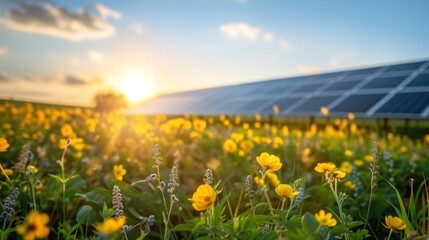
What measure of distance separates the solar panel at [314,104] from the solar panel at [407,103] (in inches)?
67.1

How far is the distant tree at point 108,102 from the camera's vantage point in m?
13.4

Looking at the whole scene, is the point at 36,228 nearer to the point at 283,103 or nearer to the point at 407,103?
the point at 407,103

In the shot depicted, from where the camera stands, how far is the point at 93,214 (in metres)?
2.08

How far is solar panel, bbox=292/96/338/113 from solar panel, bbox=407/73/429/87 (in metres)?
1.98

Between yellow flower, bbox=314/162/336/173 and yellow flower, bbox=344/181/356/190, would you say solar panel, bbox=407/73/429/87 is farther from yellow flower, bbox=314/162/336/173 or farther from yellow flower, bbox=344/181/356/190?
yellow flower, bbox=314/162/336/173

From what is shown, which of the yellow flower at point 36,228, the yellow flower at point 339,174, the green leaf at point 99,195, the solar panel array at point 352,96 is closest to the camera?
the yellow flower at point 36,228

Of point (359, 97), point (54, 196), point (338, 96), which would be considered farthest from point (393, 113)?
point (54, 196)

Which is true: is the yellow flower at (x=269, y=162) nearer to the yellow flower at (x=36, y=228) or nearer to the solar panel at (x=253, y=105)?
the yellow flower at (x=36, y=228)

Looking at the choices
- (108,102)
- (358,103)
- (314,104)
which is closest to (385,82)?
(358,103)

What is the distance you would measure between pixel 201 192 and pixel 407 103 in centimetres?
946

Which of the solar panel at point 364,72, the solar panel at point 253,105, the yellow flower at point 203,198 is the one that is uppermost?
the solar panel at point 364,72

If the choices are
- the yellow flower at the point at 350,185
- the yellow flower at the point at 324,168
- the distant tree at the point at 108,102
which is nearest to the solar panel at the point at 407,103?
the yellow flower at the point at 350,185

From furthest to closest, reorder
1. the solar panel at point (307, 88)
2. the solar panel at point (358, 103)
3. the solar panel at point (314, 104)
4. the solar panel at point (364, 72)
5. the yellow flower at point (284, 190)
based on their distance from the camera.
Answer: the solar panel at point (364, 72) < the solar panel at point (307, 88) < the solar panel at point (314, 104) < the solar panel at point (358, 103) < the yellow flower at point (284, 190)

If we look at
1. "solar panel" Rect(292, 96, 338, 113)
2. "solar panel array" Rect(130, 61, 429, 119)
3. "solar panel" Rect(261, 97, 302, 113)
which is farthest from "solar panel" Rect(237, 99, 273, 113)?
"solar panel" Rect(292, 96, 338, 113)
